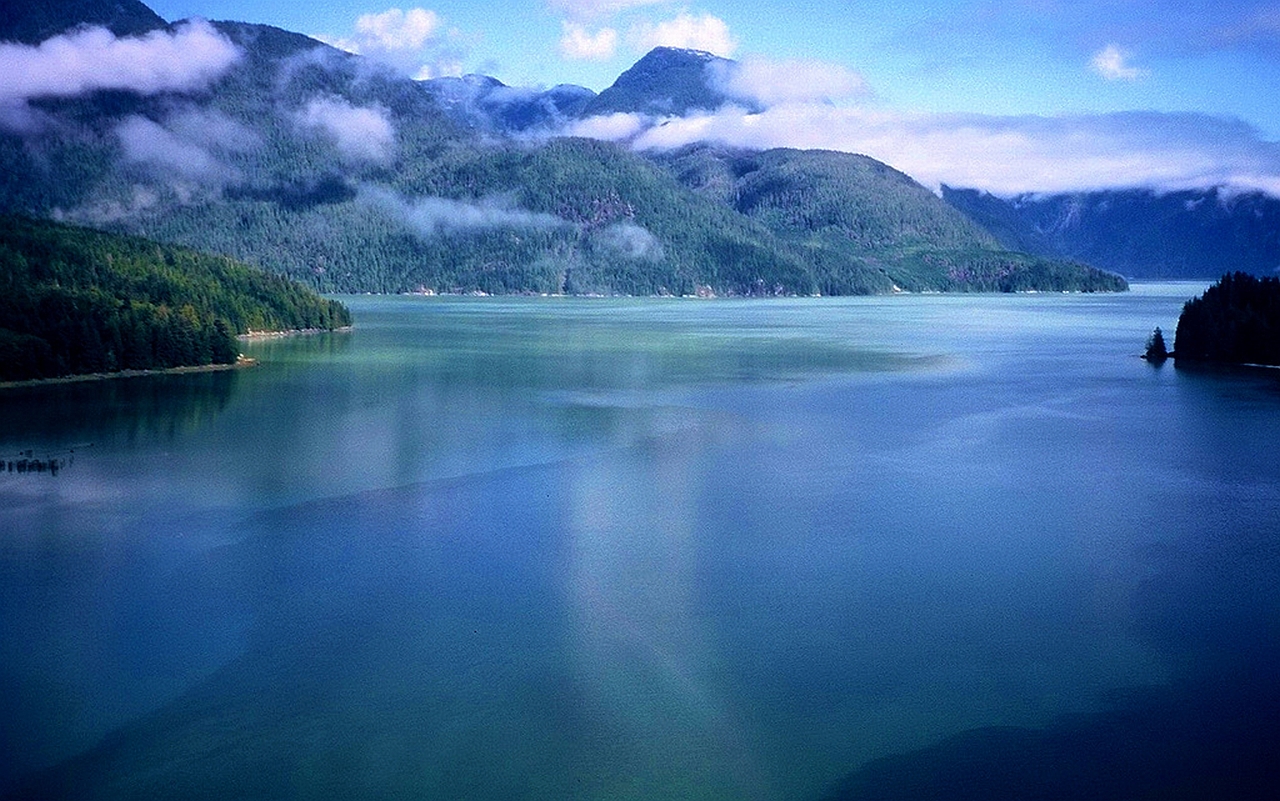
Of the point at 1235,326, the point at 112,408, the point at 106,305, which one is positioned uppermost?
the point at 106,305

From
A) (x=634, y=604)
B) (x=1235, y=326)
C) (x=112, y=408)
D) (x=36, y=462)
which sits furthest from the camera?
(x=1235, y=326)

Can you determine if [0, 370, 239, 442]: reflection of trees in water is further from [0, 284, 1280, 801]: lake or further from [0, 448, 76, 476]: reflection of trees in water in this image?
[0, 448, 76, 476]: reflection of trees in water

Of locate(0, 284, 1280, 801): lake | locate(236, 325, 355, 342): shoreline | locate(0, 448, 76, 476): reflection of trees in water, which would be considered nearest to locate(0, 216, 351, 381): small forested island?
locate(236, 325, 355, 342): shoreline

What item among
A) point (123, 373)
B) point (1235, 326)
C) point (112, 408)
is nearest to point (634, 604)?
point (112, 408)

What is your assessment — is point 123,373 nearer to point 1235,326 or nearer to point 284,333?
point 284,333

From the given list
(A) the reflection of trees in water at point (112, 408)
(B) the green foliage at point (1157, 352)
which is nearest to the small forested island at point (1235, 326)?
(B) the green foliage at point (1157, 352)

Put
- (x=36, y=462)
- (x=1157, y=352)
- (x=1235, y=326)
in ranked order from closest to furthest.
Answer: (x=36, y=462) → (x=1235, y=326) → (x=1157, y=352)

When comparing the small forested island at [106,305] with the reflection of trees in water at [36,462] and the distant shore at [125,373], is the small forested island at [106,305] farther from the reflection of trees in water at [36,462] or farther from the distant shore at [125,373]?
the reflection of trees in water at [36,462]
